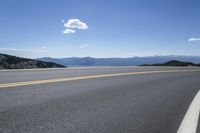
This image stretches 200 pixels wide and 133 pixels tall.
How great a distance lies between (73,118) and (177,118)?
6.03 ft

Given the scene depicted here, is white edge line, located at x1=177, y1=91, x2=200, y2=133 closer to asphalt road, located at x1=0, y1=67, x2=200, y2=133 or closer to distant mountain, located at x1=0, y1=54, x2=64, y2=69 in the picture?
asphalt road, located at x1=0, y1=67, x2=200, y2=133

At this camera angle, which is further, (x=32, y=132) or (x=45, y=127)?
(x=45, y=127)

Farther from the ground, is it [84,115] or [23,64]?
[23,64]

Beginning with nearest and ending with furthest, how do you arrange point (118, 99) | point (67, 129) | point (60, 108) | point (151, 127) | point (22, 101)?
1. point (67, 129)
2. point (151, 127)
3. point (60, 108)
4. point (22, 101)
5. point (118, 99)

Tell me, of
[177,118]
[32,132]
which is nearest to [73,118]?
[32,132]

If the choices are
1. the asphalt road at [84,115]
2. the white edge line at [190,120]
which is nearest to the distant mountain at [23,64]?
the asphalt road at [84,115]

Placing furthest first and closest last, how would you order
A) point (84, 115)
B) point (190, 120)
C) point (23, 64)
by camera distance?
point (23, 64)
point (190, 120)
point (84, 115)

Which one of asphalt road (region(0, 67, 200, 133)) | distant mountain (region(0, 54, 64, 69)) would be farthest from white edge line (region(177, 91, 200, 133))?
distant mountain (region(0, 54, 64, 69))

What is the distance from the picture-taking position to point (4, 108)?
4.93 meters

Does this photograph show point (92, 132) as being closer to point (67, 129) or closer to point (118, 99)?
point (67, 129)

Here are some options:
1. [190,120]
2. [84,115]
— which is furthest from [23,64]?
[190,120]

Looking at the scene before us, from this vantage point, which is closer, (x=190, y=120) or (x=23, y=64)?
(x=190, y=120)

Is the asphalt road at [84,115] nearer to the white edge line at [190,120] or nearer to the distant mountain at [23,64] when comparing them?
the white edge line at [190,120]

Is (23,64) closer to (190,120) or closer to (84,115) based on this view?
(84,115)
